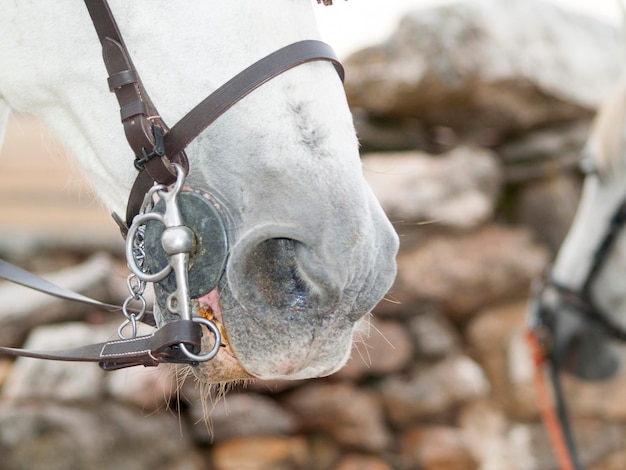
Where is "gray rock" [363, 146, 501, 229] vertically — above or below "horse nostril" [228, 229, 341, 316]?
below

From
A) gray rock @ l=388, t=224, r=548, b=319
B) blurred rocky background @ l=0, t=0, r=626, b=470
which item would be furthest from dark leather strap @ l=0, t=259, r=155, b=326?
gray rock @ l=388, t=224, r=548, b=319

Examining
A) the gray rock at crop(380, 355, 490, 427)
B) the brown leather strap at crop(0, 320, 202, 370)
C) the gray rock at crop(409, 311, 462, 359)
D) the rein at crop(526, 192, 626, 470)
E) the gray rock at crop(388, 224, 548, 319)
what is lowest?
the gray rock at crop(380, 355, 490, 427)

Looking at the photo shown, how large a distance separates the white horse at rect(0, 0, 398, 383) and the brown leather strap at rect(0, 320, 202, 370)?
0.15ft

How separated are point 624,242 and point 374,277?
1.71 meters

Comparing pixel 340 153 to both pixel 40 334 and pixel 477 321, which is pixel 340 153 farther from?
pixel 477 321

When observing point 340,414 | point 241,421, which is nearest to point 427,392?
point 340,414

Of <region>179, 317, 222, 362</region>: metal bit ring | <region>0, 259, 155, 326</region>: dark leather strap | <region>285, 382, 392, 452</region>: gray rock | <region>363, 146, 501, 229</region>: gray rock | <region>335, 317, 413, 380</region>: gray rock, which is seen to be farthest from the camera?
<region>363, 146, 501, 229</region>: gray rock

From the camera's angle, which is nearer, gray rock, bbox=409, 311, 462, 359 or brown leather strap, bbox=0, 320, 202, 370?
brown leather strap, bbox=0, 320, 202, 370

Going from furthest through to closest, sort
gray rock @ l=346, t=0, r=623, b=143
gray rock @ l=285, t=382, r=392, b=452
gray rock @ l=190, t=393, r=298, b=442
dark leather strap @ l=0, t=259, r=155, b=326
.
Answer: gray rock @ l=346, t=0, r=623, b=143, gray rock @ l=285, t=382, r=392, b=452, gray rock @ l=190, t=393, r=298, b=442, dark leather strap @ l=0, t=259, r=155, b=326

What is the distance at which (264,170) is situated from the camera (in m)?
0.68

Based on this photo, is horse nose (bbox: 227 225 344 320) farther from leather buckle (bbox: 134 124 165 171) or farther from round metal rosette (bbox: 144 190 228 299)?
leather buckle (bbox: 134 124 165 171)

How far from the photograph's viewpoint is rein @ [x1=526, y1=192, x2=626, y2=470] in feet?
7.11

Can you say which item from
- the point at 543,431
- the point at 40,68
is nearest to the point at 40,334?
the point at 40,68

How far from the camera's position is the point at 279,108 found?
26.9 inches
